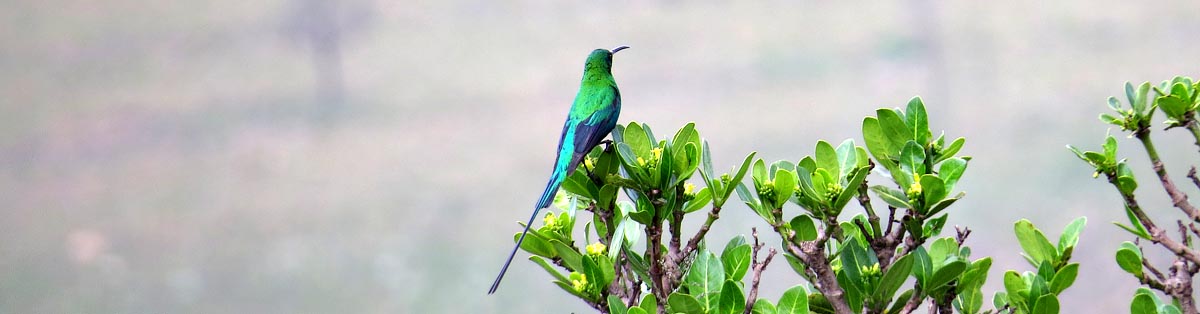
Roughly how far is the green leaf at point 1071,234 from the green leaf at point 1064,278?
4.1 inches

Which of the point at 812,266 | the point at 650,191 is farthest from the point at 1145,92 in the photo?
the point at 650,191

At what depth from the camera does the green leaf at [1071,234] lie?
1927 mm

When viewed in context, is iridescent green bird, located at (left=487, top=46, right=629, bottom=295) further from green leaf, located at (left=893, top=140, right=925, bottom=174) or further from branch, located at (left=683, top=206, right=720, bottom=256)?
green leaf, located at (left=893, top=140, right=925, bottom=174)

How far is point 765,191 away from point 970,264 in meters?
0.40

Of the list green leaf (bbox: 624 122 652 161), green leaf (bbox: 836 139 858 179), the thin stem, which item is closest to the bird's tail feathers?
green leaf (bbox: 624 122 652 161)

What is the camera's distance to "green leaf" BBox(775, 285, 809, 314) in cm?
177

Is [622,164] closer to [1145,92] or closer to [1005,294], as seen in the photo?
[1005,294]

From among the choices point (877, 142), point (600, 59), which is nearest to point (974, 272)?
point (877, 142)

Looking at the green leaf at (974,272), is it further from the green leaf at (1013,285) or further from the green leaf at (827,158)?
the green leaf at (827,158)

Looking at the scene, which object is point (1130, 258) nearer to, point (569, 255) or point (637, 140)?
point (637, 140)

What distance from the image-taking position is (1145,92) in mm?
2328

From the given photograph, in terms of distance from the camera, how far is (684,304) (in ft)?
5.65

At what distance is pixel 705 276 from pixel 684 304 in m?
0.17

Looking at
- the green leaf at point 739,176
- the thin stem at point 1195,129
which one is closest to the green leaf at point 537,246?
the green leaf at point 739,176
